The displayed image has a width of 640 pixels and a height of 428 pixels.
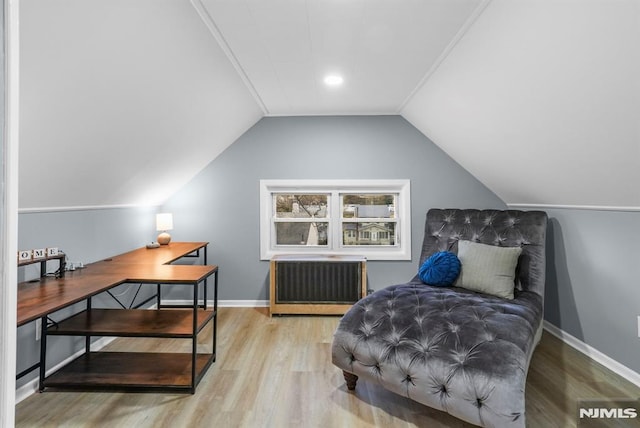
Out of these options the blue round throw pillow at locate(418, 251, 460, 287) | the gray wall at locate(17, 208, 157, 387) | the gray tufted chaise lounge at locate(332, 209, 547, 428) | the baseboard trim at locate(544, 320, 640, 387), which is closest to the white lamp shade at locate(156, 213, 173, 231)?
the gray wall at locate(17, 208, 157, 387)

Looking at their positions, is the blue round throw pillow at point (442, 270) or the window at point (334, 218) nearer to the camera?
the blue round throw pillow at point (442, 270)

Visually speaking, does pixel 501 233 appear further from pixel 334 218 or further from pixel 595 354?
pixel 334 218

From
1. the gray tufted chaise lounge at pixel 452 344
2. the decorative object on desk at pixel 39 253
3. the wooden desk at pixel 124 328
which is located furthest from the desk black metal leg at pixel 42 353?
the gray tufted chaise lounge at pixel 452 344

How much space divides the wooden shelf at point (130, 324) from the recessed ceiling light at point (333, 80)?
1.99 metres

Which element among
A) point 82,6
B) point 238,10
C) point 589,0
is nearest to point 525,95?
point 589,0

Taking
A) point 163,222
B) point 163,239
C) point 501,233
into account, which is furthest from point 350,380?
point 163,222

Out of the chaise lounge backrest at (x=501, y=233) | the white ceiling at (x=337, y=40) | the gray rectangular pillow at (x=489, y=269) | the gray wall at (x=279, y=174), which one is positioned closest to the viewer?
the white ceiling at (x=337, y=40)

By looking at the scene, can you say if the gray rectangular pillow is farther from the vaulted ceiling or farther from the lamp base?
the lamp base

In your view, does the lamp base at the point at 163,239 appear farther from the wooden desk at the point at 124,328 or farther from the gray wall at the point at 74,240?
the wooden desk at the point at 124,328

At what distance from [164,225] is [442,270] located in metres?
2.70

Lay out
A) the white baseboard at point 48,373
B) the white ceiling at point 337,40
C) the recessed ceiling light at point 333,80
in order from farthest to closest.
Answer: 1. the recessed ceiling light at point 333,80
2. the white baseboard at point 48,373
3. the white ceiling at point 337,40

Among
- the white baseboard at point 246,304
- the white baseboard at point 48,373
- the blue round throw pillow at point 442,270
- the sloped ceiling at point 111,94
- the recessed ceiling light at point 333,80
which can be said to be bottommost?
the white baseboard at point 48,373

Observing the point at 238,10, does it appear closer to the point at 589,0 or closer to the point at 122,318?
the point at 589,0

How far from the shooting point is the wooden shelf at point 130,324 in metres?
2.10
